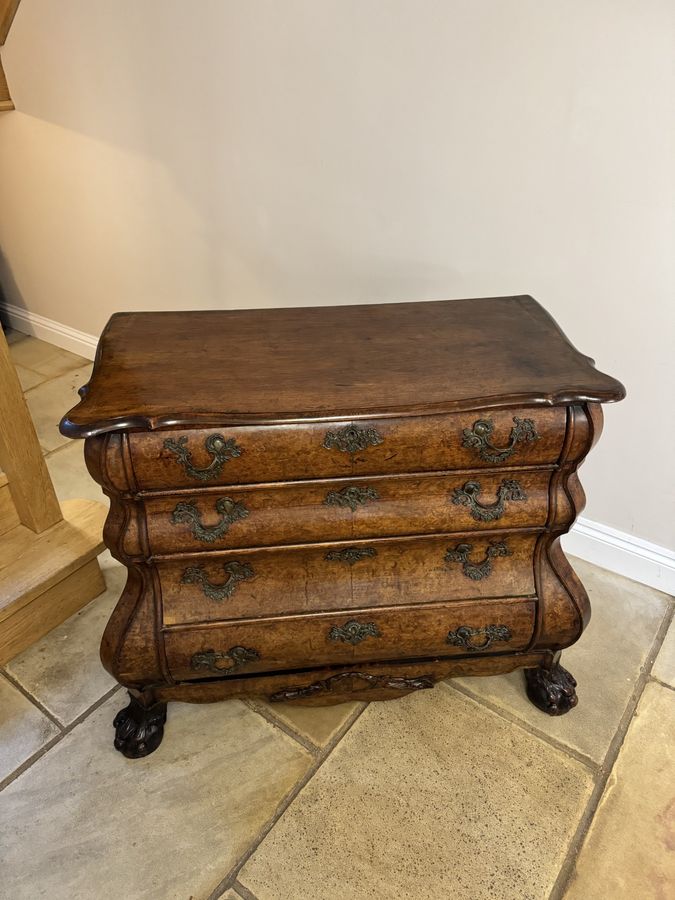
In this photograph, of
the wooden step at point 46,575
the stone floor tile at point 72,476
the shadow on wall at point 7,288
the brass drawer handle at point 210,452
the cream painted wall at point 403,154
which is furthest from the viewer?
the shadow on wall at point 7,288

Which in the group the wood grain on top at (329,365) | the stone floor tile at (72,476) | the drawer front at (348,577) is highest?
the wood grain on top at (329,365)

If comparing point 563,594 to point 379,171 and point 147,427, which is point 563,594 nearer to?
point 147,427

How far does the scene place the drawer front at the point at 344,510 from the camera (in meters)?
1.12

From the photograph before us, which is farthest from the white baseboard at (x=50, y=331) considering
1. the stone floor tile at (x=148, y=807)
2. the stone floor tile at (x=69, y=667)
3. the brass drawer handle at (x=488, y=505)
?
the brass drawer handle at (x=488, y=505)

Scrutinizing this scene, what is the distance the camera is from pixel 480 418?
1.06m

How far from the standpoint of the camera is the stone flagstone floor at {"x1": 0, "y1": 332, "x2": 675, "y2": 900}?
1.19 meters

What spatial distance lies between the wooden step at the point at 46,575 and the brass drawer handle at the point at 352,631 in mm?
788

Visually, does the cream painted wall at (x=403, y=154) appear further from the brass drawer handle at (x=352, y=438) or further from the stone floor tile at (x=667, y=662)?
the brass drawer handle at (x=352, y=438)

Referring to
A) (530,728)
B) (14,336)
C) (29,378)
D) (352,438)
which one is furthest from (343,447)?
(14,336)

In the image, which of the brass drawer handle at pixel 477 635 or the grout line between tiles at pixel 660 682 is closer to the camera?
the brass drawer handle at pixel 477 635

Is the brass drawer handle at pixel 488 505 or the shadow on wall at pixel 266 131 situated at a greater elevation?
the shadow on wall at pixel 266 131

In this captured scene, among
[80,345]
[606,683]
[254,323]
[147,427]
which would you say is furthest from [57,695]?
[80,345]

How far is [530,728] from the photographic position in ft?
4.74

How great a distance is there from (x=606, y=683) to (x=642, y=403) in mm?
709
